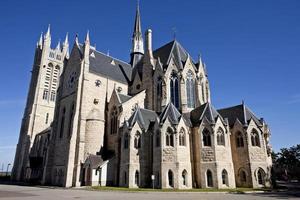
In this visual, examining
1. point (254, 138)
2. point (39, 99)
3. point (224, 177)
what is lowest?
point (224, 177)

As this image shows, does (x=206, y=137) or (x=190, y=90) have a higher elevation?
(x=190, y=90)

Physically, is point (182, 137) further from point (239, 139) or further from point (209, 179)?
point (239, 139)

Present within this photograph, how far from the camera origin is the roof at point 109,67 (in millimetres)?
41438

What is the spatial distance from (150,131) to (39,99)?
154 feet

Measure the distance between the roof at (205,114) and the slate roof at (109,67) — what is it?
17.3m

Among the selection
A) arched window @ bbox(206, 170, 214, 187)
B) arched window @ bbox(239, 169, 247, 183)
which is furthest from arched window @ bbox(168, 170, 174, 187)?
arched window @ bbox(239, 169, 247, 183)

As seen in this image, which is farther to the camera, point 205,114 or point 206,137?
point 205,114

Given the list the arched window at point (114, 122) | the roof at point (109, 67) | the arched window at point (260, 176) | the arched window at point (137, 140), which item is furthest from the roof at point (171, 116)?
the roof at point (109, 67)

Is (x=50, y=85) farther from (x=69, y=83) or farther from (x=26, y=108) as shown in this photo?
(x=69, y=83)

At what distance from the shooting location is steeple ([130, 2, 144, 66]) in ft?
182

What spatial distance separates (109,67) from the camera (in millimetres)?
44469

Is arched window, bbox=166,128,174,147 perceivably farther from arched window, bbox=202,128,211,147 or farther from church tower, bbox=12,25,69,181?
church tower, bbox=12,25,69,181

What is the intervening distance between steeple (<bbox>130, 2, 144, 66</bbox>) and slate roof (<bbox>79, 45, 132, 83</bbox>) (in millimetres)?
5701

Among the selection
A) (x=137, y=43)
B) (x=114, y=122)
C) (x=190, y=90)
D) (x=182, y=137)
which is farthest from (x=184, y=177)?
(x=137, y=43)
